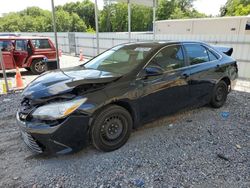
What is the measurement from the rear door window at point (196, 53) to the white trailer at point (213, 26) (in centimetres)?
1347

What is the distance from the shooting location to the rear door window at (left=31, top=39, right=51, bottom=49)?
8.85 metres

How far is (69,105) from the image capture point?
2527 millimetres

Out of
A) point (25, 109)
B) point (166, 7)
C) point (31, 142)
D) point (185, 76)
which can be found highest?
point (166, 7)

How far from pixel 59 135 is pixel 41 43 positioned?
302 inches

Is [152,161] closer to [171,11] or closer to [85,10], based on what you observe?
[171,11]

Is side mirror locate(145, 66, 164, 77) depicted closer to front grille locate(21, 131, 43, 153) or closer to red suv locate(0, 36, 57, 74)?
front grille locate(21, 131, 43, 153)

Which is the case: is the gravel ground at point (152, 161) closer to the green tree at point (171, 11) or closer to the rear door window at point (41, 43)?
the rear door window at point (41, 43)

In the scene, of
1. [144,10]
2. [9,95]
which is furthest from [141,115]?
[144,10]

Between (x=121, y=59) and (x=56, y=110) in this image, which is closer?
(x=56, y=110)

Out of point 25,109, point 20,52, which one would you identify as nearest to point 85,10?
point 20,52

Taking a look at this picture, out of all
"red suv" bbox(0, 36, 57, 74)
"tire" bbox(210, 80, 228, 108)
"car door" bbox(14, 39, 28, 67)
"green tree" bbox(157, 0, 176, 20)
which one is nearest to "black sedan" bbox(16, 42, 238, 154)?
Result: "tire" bbox(210, 80, 228, 108)

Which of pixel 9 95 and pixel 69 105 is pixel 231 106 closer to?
pixel 69 105

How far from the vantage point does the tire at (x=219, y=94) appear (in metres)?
4.43

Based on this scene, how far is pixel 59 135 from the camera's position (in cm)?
249
